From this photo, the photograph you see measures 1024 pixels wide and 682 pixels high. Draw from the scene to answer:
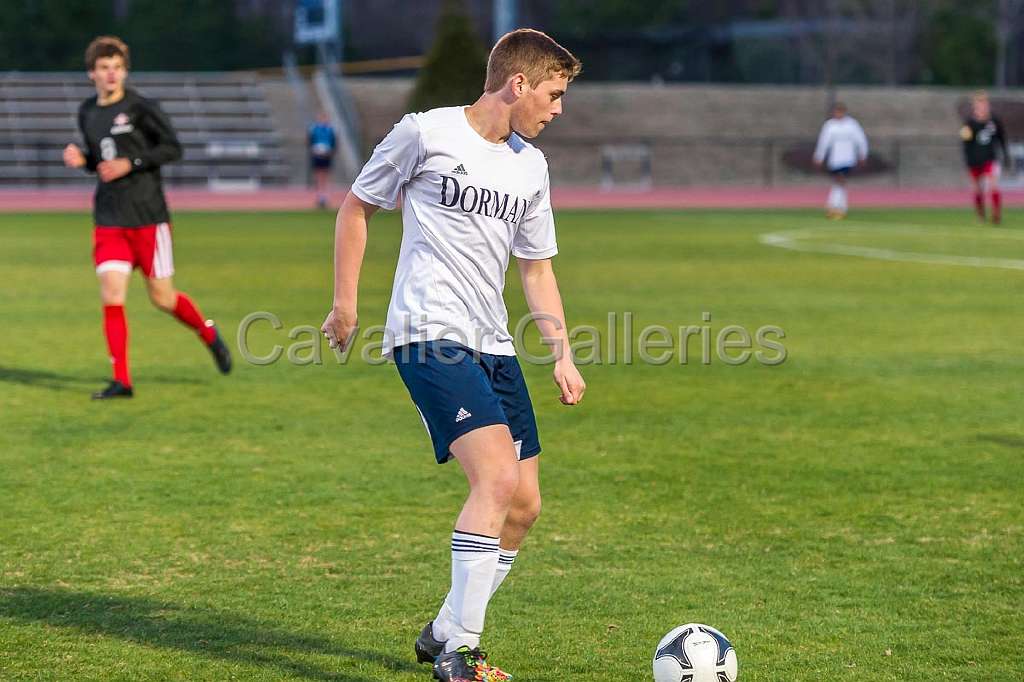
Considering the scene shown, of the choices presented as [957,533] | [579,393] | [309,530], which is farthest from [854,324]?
[579,393]

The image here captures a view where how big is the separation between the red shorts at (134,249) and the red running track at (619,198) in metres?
23.2

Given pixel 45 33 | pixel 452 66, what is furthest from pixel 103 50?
pixel 45 33

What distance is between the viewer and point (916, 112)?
50.1m

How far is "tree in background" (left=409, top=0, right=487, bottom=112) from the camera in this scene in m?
37.8

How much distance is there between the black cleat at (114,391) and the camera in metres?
9.80

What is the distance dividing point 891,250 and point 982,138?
7.19 meters

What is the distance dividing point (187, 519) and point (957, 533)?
3.47 metres

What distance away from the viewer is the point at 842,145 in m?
30.2

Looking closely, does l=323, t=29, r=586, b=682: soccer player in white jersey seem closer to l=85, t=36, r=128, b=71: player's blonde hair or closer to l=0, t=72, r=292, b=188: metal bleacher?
l=85, t=36, r=128, b=71: player's blonde hair

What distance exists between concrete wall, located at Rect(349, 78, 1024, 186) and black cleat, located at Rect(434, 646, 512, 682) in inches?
1518

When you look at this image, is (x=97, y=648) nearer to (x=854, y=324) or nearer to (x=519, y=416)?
(x=519, y=416)

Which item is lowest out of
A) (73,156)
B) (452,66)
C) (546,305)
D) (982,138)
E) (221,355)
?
(221,355)

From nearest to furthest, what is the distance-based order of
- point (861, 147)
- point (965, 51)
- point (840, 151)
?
point (861, 147) < point (840, 151) < point (965, 51)

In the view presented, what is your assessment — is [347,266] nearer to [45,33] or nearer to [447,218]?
[447,218]
